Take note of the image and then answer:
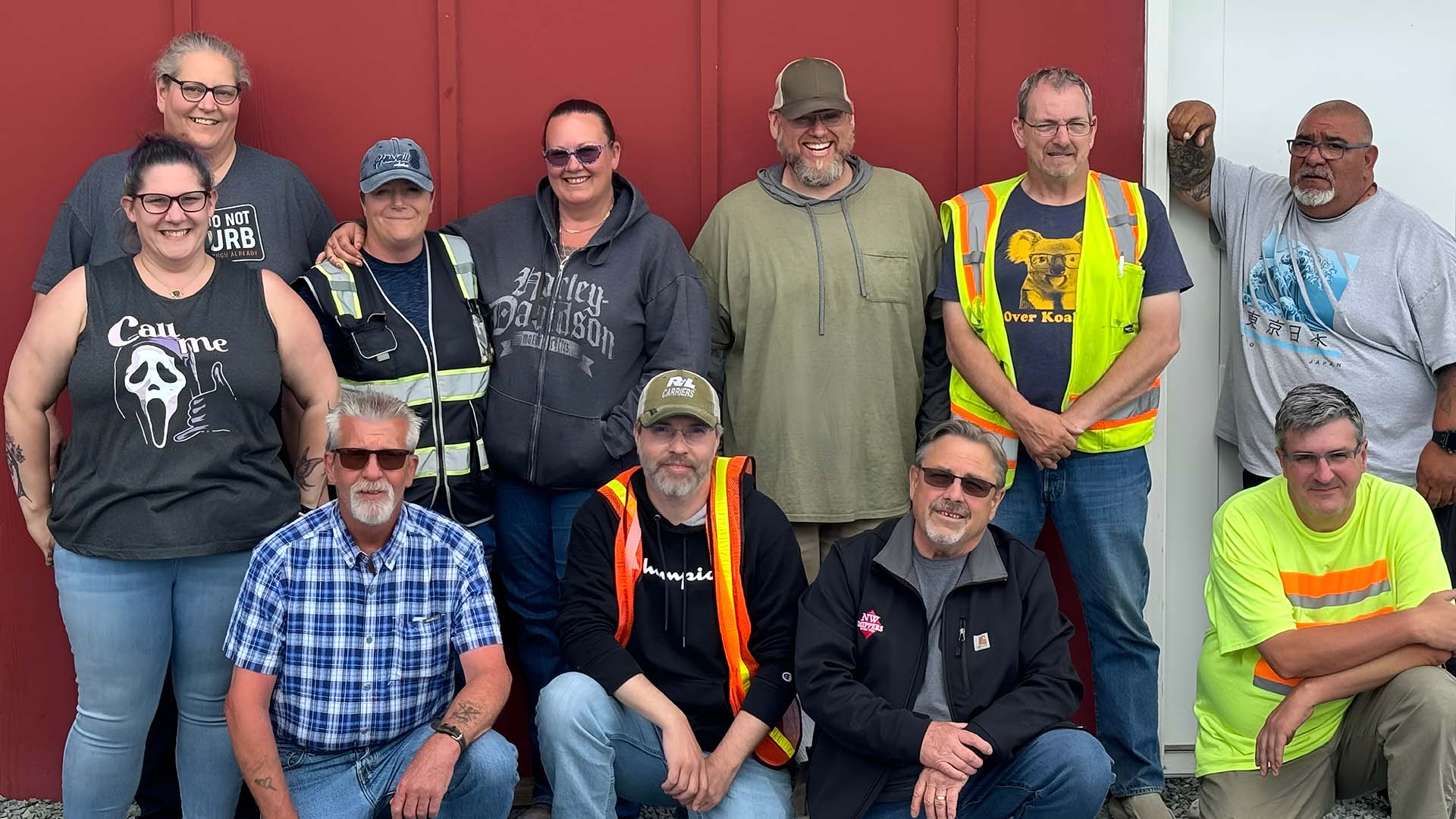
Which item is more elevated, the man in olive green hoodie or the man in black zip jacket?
the man in olive green hoodie

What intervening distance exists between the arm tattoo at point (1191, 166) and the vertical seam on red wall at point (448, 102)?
225cm

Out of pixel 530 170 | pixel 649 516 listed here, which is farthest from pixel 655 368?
pixel 530 170

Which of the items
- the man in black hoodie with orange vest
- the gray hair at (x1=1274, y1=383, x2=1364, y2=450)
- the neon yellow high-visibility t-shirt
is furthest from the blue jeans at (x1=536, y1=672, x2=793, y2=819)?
the gray hair at (x1=1274, y1=383, x2=1364, y2=450)

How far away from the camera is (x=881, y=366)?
165 inches

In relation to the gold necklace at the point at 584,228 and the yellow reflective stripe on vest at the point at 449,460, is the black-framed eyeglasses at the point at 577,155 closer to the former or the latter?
the gold necklace at the point at 584,228

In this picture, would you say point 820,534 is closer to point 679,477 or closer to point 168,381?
point 679,477

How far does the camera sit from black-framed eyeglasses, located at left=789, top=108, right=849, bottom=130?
4.17 m

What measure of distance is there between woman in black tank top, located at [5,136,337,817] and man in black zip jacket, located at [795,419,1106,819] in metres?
1.47

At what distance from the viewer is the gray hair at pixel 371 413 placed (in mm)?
3420

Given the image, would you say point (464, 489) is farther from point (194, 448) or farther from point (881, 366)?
point (881, 366)

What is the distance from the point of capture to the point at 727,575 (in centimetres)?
353

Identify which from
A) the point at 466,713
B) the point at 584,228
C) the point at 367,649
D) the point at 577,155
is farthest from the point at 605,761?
the point at 577,155

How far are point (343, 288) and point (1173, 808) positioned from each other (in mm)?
2923

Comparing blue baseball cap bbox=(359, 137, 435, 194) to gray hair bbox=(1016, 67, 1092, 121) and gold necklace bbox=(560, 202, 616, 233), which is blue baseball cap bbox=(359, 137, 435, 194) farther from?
gray hair bbox=(1016, 67, 1092, 121)
